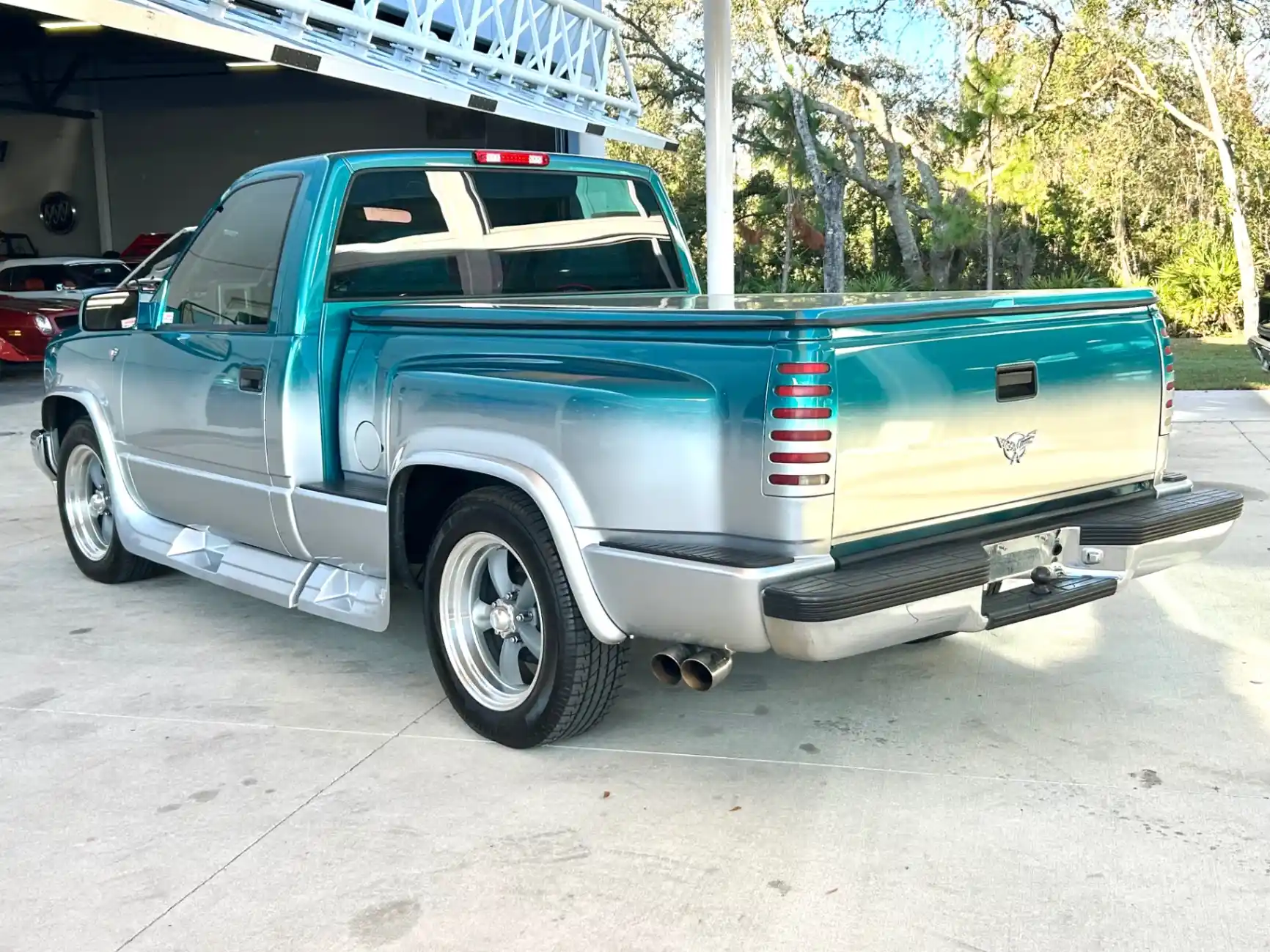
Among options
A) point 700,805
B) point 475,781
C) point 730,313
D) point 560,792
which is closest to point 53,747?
point 475,781

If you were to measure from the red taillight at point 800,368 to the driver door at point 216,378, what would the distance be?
Result: 2194 millimetres

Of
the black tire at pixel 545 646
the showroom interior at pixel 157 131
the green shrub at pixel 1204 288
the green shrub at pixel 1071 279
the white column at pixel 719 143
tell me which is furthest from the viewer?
the showroom interior at pixel 157 131

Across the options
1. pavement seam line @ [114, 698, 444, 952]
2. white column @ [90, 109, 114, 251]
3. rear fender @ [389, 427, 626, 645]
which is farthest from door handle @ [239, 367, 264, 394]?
white column @ [90, 109, 114, 251]

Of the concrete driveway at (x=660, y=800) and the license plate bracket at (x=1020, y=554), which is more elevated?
the license plate bracket at (x=1020, y=554)

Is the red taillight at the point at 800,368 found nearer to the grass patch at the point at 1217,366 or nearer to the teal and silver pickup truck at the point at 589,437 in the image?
Answer: the teal and silver pickup truck at the point at 589,437

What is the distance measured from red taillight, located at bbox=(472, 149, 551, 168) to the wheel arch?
59.9 inches

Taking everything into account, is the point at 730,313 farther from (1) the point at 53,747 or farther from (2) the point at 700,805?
(1) the point at 53,747

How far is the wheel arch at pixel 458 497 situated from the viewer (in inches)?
146

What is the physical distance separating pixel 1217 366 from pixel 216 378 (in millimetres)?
14848

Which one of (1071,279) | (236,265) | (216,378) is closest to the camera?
(216,378)

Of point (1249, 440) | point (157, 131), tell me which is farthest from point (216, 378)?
point (157, 131)

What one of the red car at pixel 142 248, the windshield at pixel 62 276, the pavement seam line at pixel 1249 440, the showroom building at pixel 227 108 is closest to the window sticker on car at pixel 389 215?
the pavement seam line at pixel 1249 440

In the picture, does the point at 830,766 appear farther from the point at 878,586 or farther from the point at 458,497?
the point at 458,497

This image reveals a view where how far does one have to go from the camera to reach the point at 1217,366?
54.5 feet
